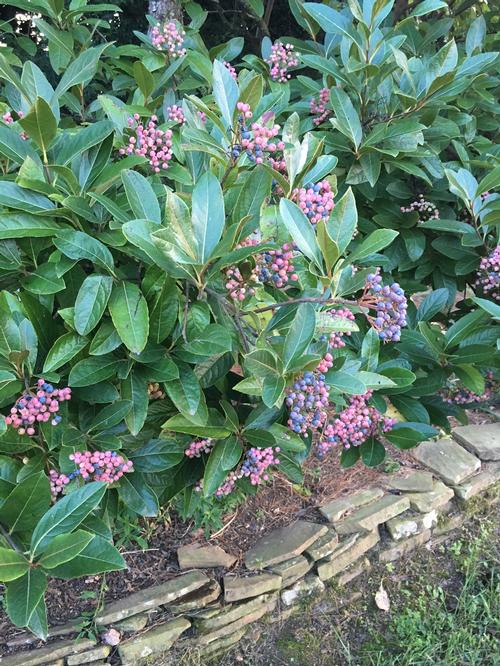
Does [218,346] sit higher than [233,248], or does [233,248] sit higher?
[233,248]

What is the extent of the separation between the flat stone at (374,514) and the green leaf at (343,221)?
177 centimetres

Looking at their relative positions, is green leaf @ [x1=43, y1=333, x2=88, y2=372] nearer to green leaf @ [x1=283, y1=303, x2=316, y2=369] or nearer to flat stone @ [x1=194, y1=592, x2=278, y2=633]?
green leaf @ [x1=283, y1=303, x2=316, y2=369]

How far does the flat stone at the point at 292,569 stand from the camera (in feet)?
7.69

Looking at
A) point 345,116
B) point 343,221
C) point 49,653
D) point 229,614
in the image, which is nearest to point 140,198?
point 343,221

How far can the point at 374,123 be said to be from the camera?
6.48ft

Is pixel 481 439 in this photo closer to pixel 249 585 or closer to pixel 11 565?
pixel 249 585

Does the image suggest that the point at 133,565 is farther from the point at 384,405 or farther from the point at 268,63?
the point at 268,63

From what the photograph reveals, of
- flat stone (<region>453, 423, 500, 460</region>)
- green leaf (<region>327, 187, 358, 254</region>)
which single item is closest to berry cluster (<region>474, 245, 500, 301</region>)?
green leaf (<region>327, 187, 358, 254</region>)

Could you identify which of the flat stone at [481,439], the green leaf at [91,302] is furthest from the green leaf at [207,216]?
the flat stone at [481,439]

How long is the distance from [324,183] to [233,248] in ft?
0.96

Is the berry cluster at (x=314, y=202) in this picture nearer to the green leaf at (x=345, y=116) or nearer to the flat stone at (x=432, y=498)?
the green leaf at (x=345, y=116)

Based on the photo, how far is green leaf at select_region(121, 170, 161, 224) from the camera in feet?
3.83

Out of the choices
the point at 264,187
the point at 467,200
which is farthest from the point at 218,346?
the point at 467,200

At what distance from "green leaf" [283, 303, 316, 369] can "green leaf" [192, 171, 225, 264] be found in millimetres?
207
